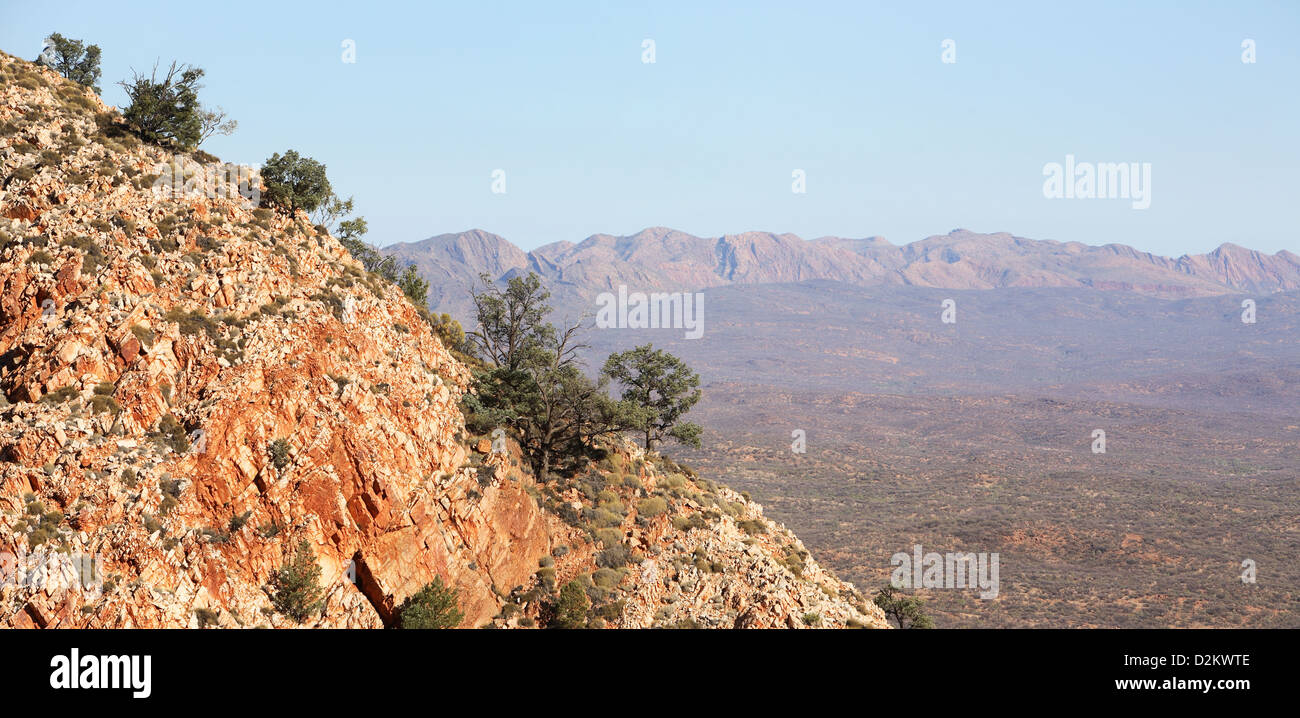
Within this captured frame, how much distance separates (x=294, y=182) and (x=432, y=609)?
2125cm

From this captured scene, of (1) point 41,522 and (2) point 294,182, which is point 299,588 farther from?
(2) point 294,182

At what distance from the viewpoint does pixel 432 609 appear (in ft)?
96.0

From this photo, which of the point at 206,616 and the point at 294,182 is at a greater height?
the point at 294,182

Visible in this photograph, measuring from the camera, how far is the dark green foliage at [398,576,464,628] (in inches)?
1125

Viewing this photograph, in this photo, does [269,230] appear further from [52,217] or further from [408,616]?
[408,616]

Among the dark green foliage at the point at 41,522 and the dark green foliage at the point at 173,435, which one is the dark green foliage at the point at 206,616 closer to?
the dark green foliage at the point at 41,522

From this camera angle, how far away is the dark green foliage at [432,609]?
2856cm

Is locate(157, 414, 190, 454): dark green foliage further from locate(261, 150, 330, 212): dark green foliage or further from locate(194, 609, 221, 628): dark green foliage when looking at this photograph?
locate(261, 150, 330, 212): dark green foliage

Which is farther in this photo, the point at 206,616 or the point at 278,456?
the point at 278,456

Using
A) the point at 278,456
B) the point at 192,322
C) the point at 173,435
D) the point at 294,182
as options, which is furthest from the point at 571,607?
the point at 294,182

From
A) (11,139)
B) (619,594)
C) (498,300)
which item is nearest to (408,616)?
(619,594)

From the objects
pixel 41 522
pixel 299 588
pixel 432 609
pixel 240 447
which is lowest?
pixel 432 609

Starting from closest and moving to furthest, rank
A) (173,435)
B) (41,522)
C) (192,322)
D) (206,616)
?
(41,522)
(206,616)
(173,435)
(192,322)

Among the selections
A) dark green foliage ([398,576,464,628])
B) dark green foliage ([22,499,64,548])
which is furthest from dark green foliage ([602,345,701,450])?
dark green foliage ([22,499,64,548])
